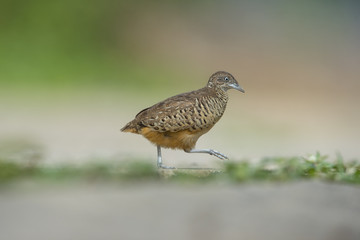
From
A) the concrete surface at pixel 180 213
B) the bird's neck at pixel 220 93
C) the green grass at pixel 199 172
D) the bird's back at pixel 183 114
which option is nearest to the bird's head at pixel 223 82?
the bird's neck at pixel 220 93

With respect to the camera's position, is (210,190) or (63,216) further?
(210,190)

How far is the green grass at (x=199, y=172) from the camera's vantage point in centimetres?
617

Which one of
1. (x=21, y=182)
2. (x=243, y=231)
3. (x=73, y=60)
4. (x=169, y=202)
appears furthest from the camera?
(x=73, y=60)

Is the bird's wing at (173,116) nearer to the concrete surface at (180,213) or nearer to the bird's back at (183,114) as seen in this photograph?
the bird's back at (183,114)

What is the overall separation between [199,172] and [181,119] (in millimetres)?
554

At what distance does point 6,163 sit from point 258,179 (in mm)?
2495

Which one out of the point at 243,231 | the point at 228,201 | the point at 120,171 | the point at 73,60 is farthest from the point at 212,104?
the point at 73,60

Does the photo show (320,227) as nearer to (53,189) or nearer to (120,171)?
(53,189)

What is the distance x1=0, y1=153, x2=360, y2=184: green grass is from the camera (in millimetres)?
6168

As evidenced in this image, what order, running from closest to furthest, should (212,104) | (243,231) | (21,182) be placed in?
(243,231) → (21,182) → (212,104)

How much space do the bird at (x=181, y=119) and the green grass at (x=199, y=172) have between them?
0.21m

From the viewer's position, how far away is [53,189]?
539 centimetres

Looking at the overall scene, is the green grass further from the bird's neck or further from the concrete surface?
the concrete surface

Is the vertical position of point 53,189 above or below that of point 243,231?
above
